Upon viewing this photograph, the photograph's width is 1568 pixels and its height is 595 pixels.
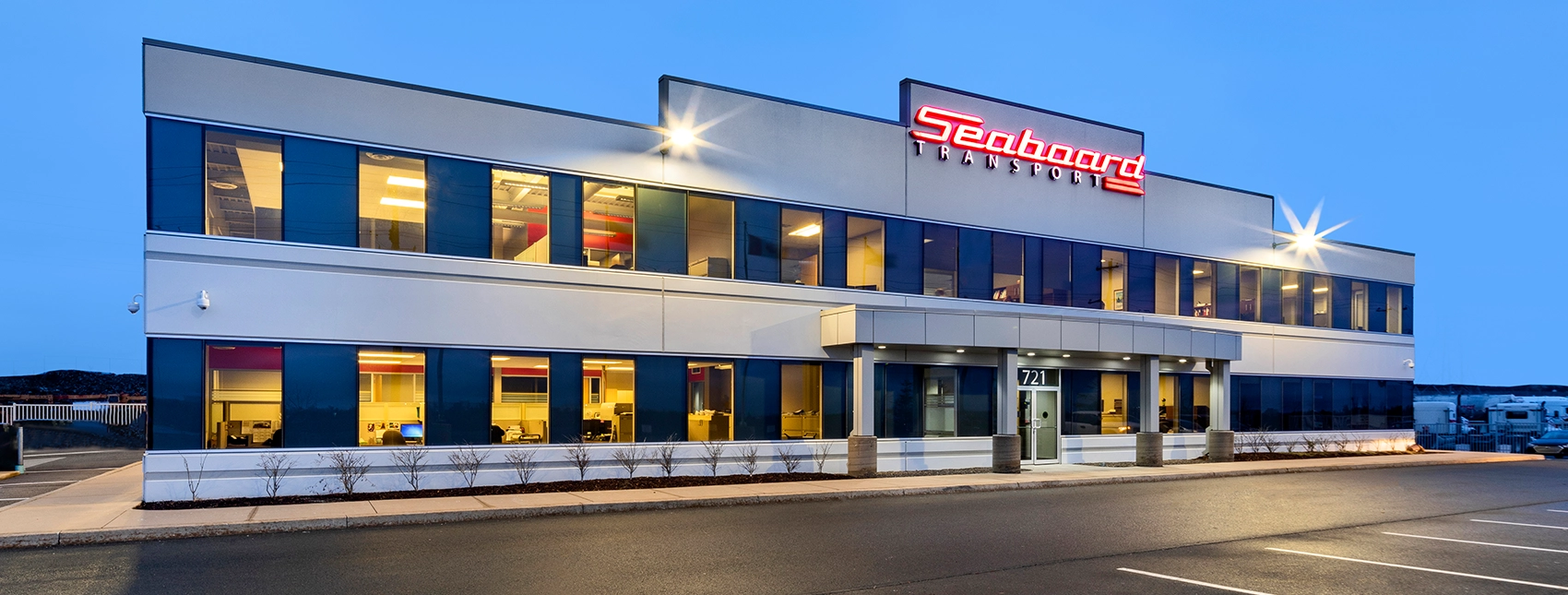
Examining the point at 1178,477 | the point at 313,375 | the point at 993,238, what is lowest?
the point at 1178,477

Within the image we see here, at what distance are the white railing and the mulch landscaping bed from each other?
24.0m

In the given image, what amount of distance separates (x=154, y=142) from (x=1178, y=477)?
66.0 feet

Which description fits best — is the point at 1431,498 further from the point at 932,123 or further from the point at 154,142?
the point at 154,142

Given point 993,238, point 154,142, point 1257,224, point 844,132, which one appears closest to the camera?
point 154,142

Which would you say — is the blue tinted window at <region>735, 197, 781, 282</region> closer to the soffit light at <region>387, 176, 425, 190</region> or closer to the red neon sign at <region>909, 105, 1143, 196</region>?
the red neon sign at <region>909, 105, 1143, 196</region>

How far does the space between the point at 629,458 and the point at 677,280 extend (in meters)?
3.56

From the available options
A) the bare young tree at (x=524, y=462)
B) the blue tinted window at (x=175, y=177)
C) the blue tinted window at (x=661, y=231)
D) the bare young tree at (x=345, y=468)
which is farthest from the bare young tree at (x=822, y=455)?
the blue tinted window at (x=175, y=177)

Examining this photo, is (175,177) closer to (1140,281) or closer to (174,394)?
(174,394)

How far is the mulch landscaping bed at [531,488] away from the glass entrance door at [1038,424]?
→ 556 cm

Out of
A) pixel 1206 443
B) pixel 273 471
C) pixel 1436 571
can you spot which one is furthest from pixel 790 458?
pixel 1206 443

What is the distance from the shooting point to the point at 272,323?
52.9 ft

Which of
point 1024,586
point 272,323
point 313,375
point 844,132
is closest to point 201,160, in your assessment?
point 272,323

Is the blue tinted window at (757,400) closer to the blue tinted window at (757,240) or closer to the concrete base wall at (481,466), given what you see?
the concrete base wall at (481,466)

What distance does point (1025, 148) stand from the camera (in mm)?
24750
